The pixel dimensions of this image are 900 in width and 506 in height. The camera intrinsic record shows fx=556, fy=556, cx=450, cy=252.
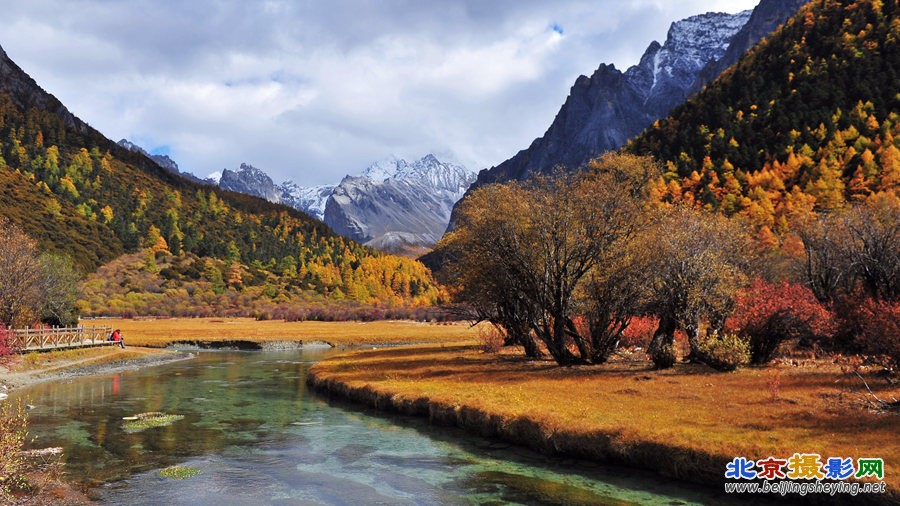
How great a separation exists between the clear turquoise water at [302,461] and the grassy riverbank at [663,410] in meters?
1.05

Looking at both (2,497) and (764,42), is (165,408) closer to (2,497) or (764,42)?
(2,497)

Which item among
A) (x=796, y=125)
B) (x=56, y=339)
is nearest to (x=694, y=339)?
(x=56, y=339)

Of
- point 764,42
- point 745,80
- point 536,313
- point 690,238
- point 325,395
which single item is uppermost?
point 764,42

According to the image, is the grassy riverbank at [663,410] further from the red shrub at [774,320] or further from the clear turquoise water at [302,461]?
the red shrub at [774,320]

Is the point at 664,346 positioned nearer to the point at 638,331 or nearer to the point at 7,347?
the point at 638,331

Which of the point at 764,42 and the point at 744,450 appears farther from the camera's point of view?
the point at 764,42

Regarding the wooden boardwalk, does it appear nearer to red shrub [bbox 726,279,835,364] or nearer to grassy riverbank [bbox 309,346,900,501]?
grassy riverbank [bbox 309,346,900,501]

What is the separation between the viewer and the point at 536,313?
161ft

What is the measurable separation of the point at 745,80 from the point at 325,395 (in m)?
168

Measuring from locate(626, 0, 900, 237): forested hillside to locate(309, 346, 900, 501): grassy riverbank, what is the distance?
70.4 metres

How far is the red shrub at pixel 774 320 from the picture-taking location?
35.1 meters

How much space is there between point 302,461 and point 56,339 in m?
53.8

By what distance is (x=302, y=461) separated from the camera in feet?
75.4

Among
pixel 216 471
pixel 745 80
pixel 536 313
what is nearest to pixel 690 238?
pixel 536 313
